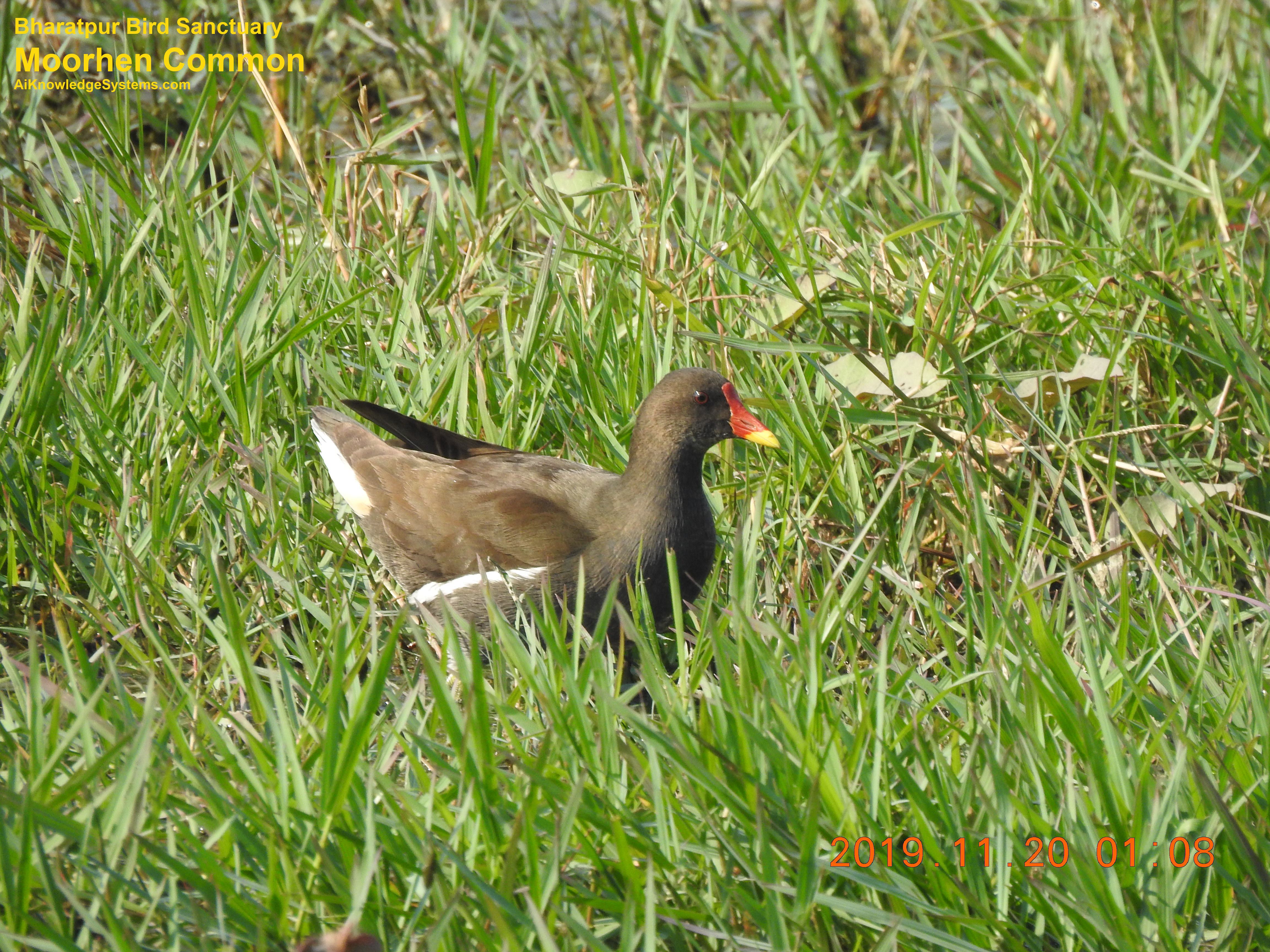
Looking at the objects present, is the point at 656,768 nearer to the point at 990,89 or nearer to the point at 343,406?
the point at 343,406

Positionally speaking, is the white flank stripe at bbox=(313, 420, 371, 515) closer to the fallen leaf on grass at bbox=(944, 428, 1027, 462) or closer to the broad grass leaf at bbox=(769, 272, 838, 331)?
the broad grass leaf at bbox=(769, 272, 838, 331)

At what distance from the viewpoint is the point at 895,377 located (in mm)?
3152

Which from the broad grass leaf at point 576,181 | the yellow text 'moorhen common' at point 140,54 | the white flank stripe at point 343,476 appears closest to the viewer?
the white flank stripe at point 343,476

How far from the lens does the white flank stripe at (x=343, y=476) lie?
305cm

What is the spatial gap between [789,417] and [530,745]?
4.00ft

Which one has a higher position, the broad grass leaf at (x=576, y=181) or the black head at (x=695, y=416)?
the broad grass leaf at (x=576, y=181)

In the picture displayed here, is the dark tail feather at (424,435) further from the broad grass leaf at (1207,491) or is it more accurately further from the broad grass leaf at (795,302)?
the broad grass leaf at (1207,491)

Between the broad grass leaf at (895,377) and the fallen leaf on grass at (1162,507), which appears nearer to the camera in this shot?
the fallen leaf on grass at (1162,507)

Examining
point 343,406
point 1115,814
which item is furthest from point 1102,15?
point 1115,814

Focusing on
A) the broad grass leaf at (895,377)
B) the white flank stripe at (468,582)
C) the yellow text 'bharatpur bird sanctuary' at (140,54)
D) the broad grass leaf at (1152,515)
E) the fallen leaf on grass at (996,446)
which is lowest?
the white flank stripe at (468,582)

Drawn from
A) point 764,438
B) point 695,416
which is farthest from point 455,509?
point 764,438
